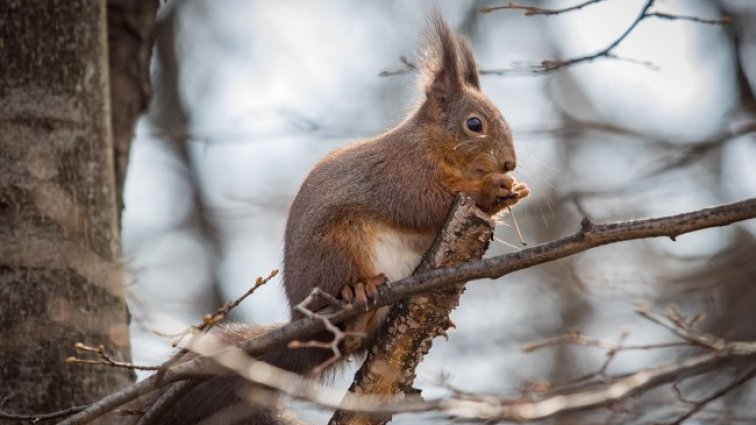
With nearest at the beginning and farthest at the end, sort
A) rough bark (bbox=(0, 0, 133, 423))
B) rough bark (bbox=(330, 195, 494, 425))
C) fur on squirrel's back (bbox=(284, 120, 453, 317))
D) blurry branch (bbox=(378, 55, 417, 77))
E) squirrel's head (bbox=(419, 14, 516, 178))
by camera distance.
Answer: rough bark (bbox=(330, 195, 494, 425)), rough bark (bbox=(0, 0, 133, 423)), fur on squirrel's back (bbox=(284, 120, 453, 317)), squirrel's head (bbox=(419, 14, 516, 178)), blurry branch (bbox=(378, 55, 417, 77))

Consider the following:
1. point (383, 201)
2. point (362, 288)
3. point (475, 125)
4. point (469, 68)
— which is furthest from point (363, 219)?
point (469, 68)

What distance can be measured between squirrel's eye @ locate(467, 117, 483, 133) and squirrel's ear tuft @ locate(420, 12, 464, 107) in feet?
0.64

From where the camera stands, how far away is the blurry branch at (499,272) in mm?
2332

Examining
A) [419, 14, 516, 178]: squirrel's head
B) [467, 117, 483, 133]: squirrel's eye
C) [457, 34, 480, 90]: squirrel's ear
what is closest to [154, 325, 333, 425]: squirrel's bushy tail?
[419, 14, 516, 178]: squirrel's head

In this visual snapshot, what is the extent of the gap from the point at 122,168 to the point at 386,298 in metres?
1.73

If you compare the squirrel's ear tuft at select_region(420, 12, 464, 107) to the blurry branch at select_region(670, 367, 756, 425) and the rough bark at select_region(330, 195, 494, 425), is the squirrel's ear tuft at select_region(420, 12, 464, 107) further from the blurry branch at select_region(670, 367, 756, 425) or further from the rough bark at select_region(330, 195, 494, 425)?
the blurry branch at select_region(670, 367, 756, 425)

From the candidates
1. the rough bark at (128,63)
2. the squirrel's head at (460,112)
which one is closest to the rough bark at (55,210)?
the rough bark at (128,63)

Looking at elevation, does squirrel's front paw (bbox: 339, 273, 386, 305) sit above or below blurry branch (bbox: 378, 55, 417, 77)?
below

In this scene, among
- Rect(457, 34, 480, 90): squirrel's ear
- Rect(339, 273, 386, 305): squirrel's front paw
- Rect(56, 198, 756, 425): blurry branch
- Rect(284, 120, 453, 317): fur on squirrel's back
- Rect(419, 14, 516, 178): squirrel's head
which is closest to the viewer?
Rect(56, 198, 756, 425): blurry branch

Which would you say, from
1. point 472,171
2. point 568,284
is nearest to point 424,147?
point 472,171

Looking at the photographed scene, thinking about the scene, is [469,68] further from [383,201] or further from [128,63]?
[128,63]

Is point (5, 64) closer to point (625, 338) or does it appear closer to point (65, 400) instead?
point (65, 400)

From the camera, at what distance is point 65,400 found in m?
3.14

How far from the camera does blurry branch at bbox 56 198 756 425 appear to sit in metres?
2.33
